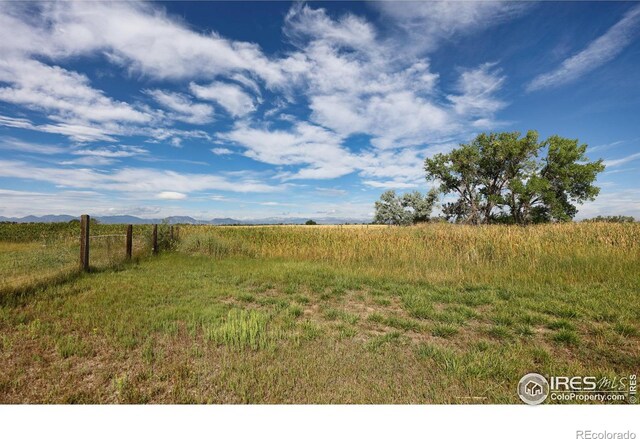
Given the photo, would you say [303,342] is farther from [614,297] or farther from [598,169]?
[598,169]

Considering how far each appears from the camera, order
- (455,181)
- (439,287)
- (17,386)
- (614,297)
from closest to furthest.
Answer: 1. (17,386)
2. (614,297)
3. (439,287)
4. (455,181)

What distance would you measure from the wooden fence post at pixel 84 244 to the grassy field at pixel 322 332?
0.59 meters

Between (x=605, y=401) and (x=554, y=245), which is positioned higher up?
(x=554, y=245)

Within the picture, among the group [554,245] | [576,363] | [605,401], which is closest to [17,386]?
[605,401]

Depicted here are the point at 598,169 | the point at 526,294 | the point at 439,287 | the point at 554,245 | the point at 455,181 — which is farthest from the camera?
the point at 455,181

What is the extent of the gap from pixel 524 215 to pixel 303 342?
3652 cm

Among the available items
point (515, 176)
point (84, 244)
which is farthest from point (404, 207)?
point (84, 244)

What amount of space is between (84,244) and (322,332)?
9302mm

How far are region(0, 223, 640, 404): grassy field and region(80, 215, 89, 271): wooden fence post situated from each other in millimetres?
588

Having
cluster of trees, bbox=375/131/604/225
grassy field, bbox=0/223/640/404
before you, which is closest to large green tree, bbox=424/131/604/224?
cluster of trees, bbox=375/131/604/225

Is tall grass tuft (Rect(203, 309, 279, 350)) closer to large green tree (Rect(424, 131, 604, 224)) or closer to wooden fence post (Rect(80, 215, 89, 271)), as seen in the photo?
wooden fence post (Rect(80, 215, 89, 271))

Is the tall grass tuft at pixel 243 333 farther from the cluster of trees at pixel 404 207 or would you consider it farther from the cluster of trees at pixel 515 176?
the cluster of trees at pixel 404 207

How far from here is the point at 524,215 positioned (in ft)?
106

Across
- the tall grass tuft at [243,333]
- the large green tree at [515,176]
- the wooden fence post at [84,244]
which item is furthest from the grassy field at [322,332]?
the large green tree at [515,176]
